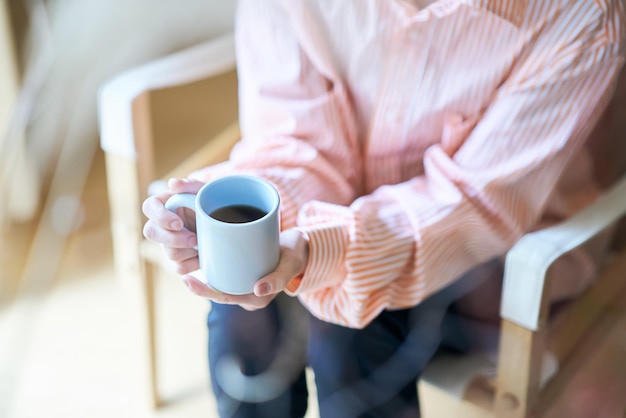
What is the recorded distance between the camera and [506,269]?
596 mm

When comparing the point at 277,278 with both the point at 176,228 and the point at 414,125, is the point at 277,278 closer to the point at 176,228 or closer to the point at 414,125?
the point at 176,228

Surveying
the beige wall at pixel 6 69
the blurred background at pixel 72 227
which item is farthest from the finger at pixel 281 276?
the beige wall at pixel 6 69

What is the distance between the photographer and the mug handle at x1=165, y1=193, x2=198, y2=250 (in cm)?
54

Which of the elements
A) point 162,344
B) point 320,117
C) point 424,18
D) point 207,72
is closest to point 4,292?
point 162,344

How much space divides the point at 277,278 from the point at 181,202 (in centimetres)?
9

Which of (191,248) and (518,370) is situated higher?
(191,248)

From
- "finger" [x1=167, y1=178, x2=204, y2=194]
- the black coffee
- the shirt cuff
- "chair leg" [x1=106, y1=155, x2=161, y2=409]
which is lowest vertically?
"chair leg" [x1=106, y1=155, x2=161, y2=409]

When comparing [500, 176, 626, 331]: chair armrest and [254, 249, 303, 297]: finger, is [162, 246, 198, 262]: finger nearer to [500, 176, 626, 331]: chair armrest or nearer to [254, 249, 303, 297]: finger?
[254, 249, 303, 297]: finger

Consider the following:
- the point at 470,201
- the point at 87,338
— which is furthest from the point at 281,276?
the point at 87,338

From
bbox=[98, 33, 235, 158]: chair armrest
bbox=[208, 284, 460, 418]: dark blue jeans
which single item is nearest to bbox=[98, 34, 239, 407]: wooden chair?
bbox=[98, 33, 235, 158]: chair armrest

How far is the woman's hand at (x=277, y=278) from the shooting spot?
54cm

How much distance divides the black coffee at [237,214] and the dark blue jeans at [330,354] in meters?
0.17

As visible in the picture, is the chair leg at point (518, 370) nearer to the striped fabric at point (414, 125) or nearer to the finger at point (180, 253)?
the striped fabric at point (414, 125)

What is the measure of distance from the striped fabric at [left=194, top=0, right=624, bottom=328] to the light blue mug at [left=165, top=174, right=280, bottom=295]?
0.09 meters
